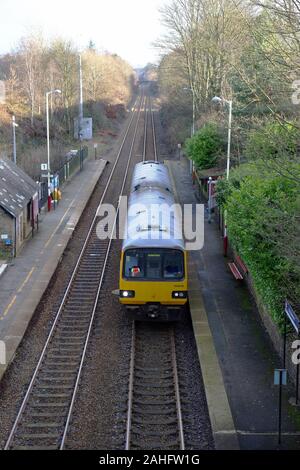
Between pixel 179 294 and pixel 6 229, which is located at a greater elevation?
pixel 6 229

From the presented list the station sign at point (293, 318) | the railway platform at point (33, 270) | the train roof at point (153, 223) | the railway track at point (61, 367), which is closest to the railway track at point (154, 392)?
the railway track at point (61, 367)

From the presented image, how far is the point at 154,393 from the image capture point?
12.0m

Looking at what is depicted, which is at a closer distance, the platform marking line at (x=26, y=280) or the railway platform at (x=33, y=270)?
the railway platform at (x=33, y=270)

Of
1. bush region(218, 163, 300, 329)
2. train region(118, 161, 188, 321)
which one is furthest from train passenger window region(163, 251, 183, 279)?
bush region(218, 163, 300, 329)

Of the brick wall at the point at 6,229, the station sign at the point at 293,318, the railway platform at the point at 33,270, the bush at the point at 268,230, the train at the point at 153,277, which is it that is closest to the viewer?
the station sign at the point at 293,318

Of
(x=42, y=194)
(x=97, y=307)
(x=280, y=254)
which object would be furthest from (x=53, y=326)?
(x=42, y=194)

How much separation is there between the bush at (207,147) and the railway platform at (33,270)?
6607 mm

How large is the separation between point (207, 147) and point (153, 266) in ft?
58.6

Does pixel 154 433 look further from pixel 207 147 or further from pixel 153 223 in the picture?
pixel 207 147

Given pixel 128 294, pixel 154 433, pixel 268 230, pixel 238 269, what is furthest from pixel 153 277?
pixel 238 269

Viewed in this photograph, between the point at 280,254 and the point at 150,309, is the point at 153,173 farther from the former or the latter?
the point at 280,254

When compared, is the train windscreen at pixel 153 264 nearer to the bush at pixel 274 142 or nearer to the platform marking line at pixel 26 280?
the bush at pixel 274 142

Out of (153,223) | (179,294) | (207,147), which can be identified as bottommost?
(179,294)

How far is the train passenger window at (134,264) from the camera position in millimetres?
14742
